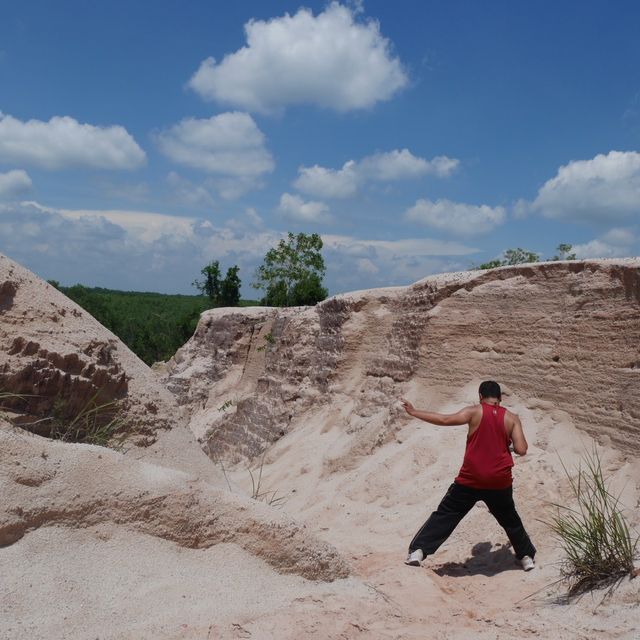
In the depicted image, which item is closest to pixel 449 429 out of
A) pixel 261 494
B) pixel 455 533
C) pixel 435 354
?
pixel 435 354

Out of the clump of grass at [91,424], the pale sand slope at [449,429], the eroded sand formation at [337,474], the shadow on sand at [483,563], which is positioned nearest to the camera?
the eroded sand formation at [337,474]

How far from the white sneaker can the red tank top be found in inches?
23.2

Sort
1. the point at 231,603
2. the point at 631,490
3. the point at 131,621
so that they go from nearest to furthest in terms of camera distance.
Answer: the point at 131,621
the point at 231,603
the point at 631,490

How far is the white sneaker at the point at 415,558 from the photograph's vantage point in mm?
5133

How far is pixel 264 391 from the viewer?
12.8m

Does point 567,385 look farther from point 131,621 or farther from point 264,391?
point 264,391

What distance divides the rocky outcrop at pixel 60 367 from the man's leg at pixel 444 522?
2002mm

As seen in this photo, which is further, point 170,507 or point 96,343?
point 96,343

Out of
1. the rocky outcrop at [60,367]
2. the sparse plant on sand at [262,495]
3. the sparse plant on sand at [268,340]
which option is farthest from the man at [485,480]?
the sparse plant on sand at [268,340]

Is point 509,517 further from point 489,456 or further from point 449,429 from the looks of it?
point 449,429

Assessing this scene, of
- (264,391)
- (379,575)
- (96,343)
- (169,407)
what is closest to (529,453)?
(379,575)

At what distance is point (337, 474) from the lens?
8719mm

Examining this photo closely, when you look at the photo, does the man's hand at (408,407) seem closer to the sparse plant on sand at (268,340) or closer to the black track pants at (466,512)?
the black track pants at (466,512)

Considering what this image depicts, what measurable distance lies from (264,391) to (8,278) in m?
8.20
